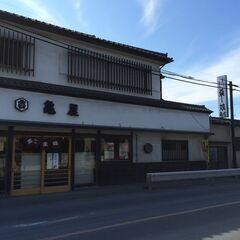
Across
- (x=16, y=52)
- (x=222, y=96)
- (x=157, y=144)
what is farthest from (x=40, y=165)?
(x=222, y=96)

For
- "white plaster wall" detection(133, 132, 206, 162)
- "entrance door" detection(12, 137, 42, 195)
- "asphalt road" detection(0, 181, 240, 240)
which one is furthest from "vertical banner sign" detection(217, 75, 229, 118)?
"entrance door" detection(12, 137, 42, 195)

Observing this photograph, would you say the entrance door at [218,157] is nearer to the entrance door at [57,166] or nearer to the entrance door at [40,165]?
the entrance door at [57,166]

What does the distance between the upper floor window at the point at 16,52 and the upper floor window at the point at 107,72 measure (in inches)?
84.0

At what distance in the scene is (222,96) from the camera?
2948 centimetres

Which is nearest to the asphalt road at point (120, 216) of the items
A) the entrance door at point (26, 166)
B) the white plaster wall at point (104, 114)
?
the entrance door at point (26, 166)

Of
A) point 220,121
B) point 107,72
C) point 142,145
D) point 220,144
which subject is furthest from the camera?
point 220,144

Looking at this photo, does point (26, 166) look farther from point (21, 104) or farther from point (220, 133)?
point (220, 133)

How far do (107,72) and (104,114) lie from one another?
109 inches

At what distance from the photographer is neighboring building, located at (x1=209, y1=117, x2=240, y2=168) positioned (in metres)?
29.0

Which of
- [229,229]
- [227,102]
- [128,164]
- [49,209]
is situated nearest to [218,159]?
[227,102]

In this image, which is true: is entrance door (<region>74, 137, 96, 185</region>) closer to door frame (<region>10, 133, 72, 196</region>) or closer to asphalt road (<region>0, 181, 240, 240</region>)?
door frame (<region>10, 133, 72, 196</region>)

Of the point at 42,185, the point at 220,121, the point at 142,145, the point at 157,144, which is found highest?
the point at 220,121

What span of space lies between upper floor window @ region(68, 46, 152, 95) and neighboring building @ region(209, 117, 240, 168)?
685cm

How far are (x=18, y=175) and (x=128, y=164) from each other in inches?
253
